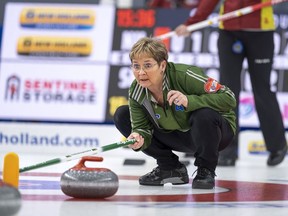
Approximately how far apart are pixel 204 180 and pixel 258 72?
2.18m

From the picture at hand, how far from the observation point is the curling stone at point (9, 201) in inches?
89.3

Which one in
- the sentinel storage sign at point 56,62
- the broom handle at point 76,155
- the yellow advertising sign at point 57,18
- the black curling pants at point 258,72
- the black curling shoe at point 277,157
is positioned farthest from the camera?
the yellow advertising sign at point 57,18

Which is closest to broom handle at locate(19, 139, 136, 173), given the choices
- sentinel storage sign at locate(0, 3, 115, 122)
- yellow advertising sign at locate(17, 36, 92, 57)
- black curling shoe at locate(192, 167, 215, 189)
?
black curling shoe at locate(192, 167, 215, 189)

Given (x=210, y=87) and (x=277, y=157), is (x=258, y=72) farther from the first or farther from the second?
(x=210, y=87)

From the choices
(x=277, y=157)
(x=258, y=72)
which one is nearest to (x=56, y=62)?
(x=258, y=72)

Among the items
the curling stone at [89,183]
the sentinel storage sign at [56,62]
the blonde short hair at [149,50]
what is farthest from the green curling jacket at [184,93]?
the sentinel storage sign at [56,62]

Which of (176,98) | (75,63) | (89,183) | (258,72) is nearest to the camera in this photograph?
(89,183)

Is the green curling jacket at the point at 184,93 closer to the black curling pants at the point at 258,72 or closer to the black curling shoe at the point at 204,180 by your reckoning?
the black curling shoe at the point at 204,180

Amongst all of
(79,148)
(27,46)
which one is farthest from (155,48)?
(27,46)

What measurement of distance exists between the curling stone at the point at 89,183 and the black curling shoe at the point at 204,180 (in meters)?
0.66

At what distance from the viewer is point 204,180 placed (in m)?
3.63

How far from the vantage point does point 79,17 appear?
7.23 meters

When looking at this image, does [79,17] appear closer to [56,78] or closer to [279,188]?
[56,78]

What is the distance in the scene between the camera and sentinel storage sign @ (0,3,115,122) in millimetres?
7129
